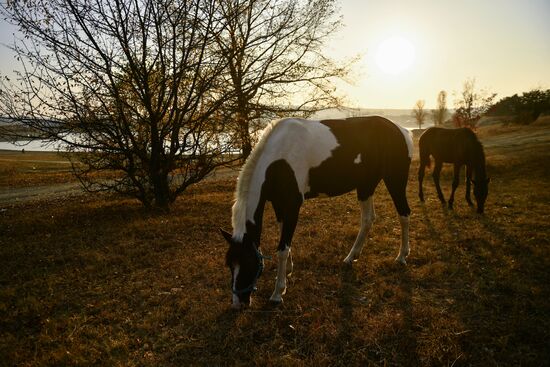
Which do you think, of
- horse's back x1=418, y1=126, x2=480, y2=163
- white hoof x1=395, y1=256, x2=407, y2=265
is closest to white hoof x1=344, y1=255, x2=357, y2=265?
white hoof x1=395, y1=256, x2=407, y2=265

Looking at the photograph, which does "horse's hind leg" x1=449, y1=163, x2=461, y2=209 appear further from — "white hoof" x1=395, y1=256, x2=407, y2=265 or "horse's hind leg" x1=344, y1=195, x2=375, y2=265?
"horse's hind leg" x1=344, y1=195, x2=375, y2=265

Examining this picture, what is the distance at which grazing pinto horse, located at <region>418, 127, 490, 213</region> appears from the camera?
8734 mm

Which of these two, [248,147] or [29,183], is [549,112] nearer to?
[248,147]

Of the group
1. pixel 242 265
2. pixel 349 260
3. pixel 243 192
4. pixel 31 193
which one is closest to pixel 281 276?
pixel 242 265

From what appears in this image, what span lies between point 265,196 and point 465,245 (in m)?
4.59

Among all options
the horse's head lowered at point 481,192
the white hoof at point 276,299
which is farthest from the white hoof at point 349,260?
the horse's head lowered at point 481,192

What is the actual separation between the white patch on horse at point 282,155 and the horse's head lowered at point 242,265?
11cm

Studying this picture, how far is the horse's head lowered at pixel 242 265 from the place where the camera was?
382cm

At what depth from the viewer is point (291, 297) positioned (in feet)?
14.9

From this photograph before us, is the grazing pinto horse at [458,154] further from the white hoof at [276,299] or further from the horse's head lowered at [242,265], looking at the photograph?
the horse's head lowered at [242,265]

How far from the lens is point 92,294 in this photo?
191 inches

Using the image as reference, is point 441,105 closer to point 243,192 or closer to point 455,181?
point 455,181

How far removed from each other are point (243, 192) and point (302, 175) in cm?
98

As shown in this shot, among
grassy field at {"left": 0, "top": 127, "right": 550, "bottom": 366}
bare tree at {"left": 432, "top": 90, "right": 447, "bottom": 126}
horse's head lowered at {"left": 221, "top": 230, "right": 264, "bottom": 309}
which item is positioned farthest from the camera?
bare tree at {"left": 432, "top": 90, "right": 447, "bottom": 126}
